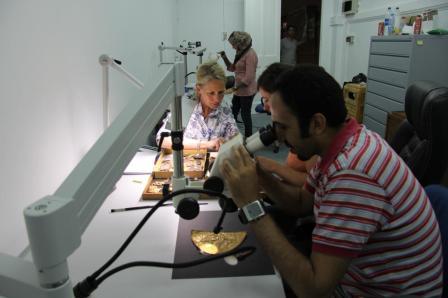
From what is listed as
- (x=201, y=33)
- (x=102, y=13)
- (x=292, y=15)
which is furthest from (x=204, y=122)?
(x=292, y=15)

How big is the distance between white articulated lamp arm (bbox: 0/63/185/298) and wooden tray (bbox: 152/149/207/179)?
936 millimetres

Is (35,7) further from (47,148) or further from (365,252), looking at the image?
(365,252)

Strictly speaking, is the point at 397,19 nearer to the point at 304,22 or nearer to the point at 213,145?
the point at 213,145

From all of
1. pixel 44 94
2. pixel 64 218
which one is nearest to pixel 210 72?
pixel 44 94

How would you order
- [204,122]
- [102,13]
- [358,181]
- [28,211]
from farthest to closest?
1. [204,122]
2. [102,13]
3. [358,181]
4. [28,211]

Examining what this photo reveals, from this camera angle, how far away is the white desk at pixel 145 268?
0.95 m

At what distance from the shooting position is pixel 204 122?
88.9 inches

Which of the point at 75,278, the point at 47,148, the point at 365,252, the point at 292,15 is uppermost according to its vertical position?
the point at 292,15

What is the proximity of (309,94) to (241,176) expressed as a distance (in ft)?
0.89

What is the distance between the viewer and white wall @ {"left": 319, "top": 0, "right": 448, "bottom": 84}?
435cm

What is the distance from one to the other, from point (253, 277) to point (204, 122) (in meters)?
1.38

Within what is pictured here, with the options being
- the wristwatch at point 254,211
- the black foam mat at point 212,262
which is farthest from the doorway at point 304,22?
the wristwatch at point 254,211

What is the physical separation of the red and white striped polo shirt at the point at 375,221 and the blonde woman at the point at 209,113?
1.23 metres

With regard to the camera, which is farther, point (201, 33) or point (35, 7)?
point (201, 33)
